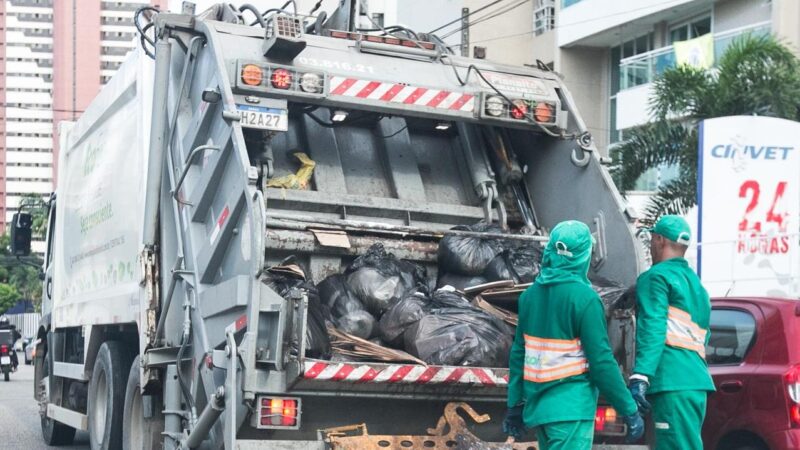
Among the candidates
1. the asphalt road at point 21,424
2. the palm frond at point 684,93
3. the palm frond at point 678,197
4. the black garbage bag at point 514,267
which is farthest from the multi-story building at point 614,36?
the black garbage bag at point 514,267

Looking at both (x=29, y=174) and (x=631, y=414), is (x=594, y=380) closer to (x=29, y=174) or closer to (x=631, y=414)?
(x=631, y=414)

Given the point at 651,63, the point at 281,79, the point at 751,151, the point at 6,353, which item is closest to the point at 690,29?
the point at 651,63

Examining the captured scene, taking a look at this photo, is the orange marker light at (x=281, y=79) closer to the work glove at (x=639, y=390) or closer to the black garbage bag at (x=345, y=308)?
the black garbage bag at (x=345, y=308)

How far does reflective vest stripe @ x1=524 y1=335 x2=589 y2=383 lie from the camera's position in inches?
187

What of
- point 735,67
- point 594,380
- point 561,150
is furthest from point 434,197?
point 735,67

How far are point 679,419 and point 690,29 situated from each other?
2109 cm

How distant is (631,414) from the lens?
475cm

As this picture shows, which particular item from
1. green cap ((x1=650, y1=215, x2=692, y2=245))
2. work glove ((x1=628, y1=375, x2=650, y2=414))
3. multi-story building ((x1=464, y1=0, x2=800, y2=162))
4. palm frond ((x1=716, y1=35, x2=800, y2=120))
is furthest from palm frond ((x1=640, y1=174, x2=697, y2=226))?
work glove ((x1=628, y1=375, x2=650, y2=414))

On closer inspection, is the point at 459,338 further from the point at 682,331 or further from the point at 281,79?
the point at 281,79

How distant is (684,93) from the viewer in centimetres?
1616

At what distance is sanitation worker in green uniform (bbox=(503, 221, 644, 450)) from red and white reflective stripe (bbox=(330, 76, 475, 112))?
2099 millimetres

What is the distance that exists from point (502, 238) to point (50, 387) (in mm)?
5327

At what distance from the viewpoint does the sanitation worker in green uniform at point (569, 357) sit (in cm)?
470

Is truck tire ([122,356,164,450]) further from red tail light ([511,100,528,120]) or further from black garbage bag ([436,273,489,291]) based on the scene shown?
Result: red tail light ([511,100,528,120])
